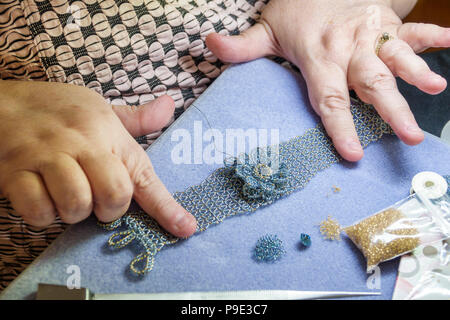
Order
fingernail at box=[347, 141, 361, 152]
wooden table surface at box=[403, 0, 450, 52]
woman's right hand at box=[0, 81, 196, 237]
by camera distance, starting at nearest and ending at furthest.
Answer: woman's right hand at box=[0, 81, 196, 237], fingernail at box=[347, 141, 361, 152], wooden table surface at box=[403, 0, 450, 52]

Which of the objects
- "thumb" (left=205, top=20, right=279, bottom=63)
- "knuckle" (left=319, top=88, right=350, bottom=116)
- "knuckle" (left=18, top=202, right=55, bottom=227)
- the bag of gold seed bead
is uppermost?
"thumb" (left=205, top=20, right=279, bottom=63)

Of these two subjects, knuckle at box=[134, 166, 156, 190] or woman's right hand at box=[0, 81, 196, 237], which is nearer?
woman's right hand at box=[0, 81, 196, 237]

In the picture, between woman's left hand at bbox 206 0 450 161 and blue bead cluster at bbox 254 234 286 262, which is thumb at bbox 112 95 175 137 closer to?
woman's left hand at bbox 206 0 450 161

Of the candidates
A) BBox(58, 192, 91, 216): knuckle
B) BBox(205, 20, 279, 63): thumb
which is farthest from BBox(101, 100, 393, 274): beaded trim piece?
BBox(205, 20, 279, 63): thumb

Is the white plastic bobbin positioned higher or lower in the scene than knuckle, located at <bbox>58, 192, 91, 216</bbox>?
lower

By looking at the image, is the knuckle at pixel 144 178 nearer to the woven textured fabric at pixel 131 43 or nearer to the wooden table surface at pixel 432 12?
the woven textured fabric at pixel 131 43

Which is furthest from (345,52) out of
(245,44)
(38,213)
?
(38,213)
